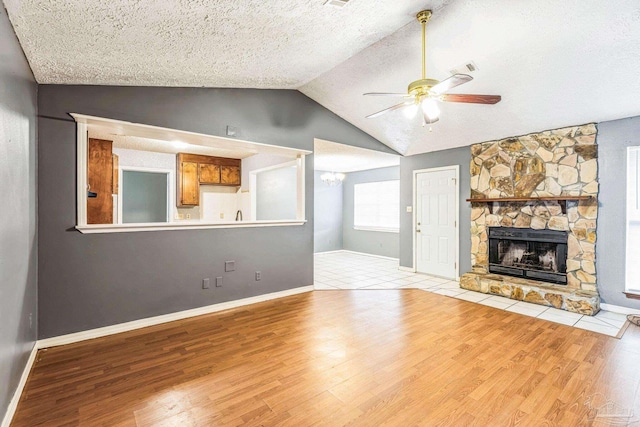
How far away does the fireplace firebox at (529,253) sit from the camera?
423 cm

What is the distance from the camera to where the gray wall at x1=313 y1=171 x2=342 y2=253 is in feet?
28.5

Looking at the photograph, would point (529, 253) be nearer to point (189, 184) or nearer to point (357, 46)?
point (357, 46)

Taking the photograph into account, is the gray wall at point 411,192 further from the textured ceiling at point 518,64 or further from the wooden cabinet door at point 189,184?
the wooden cabinet door at point 189,184

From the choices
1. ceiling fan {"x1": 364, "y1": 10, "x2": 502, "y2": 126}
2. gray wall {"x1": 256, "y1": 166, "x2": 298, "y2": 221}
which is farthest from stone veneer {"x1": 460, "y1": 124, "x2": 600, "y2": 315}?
gray wall {"x1": 256, "y1": 166, "x2": 298, "y2": 221}

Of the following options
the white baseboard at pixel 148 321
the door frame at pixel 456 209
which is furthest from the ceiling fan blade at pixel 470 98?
the white baseboard at pixel 148 321

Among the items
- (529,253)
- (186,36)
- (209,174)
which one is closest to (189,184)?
(209,174)

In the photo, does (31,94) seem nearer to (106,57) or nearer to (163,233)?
(106,57)

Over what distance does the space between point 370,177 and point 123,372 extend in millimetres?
7082

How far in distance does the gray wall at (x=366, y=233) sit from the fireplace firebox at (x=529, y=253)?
116 inches

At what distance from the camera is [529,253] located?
15.0 ft

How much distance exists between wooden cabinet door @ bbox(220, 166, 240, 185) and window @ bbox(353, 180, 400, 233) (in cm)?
370

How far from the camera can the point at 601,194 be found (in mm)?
3873

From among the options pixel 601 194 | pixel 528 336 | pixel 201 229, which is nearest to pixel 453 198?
pixel 601 194

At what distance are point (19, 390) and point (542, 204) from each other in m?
6.04
